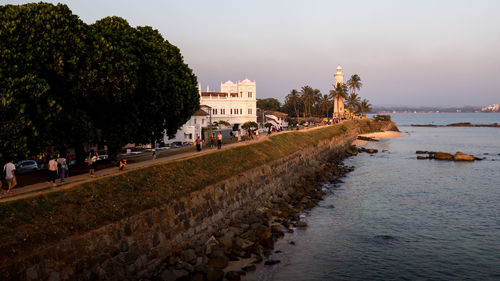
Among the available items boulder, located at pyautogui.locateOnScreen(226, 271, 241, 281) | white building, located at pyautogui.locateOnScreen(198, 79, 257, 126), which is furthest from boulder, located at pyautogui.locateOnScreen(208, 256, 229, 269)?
white building, located at pyautogui.locateOnScreen(198, 79, 257, 126)

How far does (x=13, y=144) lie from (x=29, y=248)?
25.2 feet

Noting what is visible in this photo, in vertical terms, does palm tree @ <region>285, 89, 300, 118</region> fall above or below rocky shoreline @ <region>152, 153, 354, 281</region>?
above

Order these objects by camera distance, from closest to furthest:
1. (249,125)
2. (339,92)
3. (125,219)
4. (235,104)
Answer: (125,219)
(249,125)
(235,104)
(339,92)

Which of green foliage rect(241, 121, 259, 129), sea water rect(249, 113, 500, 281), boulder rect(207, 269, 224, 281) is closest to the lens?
boulder rect(207, 269, 224, 281)

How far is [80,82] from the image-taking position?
961 inches

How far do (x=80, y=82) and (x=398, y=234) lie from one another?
26360mm

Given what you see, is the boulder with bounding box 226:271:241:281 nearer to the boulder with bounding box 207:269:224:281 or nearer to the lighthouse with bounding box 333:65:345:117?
the boulder with bounding box 207:269:224:281

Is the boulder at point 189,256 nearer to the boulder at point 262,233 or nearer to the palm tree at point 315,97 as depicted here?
the boulder at point 262,233

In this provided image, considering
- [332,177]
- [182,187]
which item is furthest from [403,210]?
[182,187]

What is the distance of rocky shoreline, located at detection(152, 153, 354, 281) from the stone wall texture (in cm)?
67

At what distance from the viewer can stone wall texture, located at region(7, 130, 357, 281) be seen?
14719 millimetres

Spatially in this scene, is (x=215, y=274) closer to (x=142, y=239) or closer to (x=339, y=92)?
(x=142, y=239)

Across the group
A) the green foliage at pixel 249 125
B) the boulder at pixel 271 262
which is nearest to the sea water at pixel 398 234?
the boulder at pixel 271 262

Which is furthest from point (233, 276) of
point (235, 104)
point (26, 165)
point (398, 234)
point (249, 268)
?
point (235, 104)
